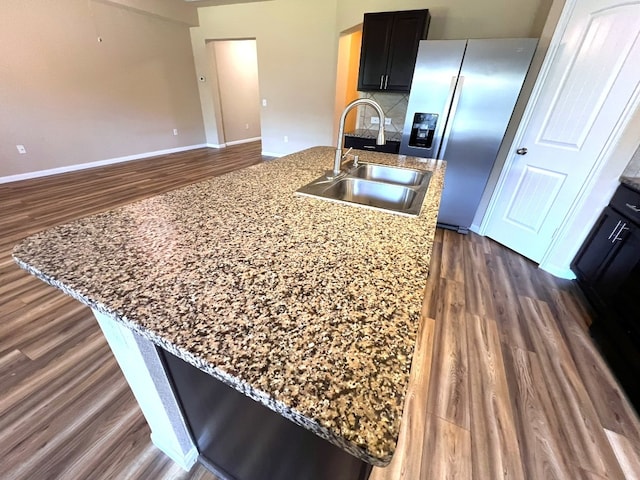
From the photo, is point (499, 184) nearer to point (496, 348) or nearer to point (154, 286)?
point (496, 348)

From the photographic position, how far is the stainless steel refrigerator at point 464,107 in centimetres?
227

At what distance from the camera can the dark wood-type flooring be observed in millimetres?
1070

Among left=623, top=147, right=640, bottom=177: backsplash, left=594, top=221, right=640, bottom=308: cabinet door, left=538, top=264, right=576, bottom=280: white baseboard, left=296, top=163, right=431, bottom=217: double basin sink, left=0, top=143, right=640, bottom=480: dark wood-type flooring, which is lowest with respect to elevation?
left=0, top=143, right=640, bottom=480: dark wood-type flooring

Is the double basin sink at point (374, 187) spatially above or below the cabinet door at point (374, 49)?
below

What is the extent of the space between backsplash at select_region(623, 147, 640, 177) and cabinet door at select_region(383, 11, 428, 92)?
201cm

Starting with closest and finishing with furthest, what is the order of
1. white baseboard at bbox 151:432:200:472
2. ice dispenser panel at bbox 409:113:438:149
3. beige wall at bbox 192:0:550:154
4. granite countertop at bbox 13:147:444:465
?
granite countertop at bbox 13:147:444:465 < white baseboard at bbox 151:432:200:472 < ice dispenser panel at bbox 409:113:438:149 < beige wall at bbox 192:0:550:154

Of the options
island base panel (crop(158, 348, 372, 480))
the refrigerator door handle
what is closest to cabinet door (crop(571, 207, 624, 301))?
the refrigerator door handle

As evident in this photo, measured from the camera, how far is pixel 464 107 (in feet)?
8.21

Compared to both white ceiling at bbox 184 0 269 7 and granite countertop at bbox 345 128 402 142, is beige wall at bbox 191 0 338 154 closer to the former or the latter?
white ceiling at bbox 184 0 269 7

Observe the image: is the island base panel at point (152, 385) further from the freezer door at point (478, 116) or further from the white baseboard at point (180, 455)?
the freezer door at point (478, 116)

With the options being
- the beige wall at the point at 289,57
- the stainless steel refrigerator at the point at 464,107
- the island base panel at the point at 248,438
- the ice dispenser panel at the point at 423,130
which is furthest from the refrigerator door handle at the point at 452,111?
the island base panel at the point at 248,438

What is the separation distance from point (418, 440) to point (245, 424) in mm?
868

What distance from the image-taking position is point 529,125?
2.38 meters

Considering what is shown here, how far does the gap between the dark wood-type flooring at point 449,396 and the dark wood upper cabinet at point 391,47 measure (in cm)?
233
